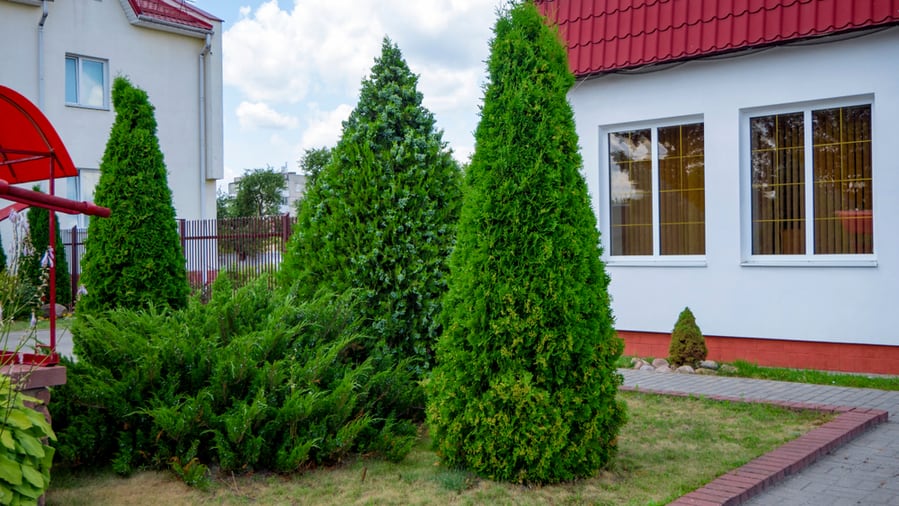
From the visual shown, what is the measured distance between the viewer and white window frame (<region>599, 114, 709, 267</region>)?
414 inches

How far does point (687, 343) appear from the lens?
9.58 metres

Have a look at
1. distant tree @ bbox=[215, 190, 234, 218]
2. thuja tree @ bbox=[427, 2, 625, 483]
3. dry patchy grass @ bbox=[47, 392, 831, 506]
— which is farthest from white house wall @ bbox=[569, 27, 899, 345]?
distant tree @ bbox=[215, 190, 234, 218]

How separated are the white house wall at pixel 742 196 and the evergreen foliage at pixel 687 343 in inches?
28.1

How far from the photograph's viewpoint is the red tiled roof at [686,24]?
8953 millimetres

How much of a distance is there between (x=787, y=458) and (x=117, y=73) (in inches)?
771

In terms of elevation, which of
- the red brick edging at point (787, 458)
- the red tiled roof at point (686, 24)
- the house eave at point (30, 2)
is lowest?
the red brick edging at point (787, 458)

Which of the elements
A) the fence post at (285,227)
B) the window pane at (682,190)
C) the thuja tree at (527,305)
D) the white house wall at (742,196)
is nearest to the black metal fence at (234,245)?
the fence post at (285,227)

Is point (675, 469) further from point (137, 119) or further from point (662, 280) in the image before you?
point (137, 119)

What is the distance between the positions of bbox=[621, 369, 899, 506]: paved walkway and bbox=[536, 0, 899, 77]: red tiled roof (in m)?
4.11

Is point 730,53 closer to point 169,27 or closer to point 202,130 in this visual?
point 202,130

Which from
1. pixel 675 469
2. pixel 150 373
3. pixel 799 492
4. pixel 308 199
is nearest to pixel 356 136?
pixel 308 199

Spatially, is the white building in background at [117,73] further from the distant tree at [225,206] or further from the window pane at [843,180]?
the distant tree at [225,206]

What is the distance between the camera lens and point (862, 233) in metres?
9.14

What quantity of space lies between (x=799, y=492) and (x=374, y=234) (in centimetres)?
353
